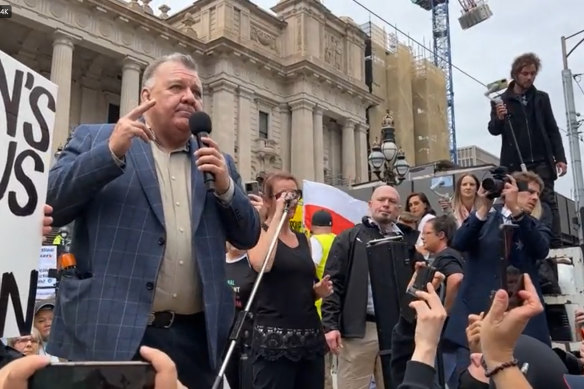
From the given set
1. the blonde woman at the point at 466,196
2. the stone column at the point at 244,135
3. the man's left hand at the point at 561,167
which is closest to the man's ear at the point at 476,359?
the blonde woman at the point at 466,196

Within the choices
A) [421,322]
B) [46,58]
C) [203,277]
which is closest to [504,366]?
[421,322]

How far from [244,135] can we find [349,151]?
8639 millimetres

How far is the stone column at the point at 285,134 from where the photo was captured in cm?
3325

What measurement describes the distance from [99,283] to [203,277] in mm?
369

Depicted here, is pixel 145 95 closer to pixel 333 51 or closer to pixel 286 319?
pixel 286 319

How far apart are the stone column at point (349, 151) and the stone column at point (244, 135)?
799 cm

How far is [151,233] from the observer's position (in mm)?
2225

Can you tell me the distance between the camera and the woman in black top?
12.4ft

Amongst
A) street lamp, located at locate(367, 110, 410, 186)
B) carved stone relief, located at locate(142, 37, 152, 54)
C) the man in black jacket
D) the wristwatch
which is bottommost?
the wristwatch

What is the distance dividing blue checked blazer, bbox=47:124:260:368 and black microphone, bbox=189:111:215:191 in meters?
0.15

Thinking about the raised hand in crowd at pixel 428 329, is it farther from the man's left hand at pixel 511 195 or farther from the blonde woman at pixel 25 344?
the blonde woman at pixel 25 344

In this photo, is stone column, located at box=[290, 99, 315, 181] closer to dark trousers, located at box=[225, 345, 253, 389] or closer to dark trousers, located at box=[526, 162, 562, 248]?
dark trousers, located at box=[526, 162, 562, 248]

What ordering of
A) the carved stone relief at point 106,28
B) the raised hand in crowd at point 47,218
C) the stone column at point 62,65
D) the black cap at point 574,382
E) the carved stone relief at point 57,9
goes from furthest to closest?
the carved stone relief at point 106,28
the stone column at point 62,65
the carved stone relief at point 57,9
the raised hand in crowd at point 47,218
the black cap at point 574,382

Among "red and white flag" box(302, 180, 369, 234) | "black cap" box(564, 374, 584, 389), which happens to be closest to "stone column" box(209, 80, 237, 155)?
"red and white flag" box(302, 180, 369, 234)
